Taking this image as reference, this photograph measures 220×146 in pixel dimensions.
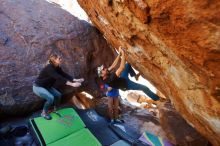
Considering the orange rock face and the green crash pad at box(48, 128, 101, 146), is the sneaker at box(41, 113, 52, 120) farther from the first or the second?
the orange rock face

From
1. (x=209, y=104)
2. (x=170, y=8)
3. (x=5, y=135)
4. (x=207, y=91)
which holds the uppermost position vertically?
(x=170, y=8)

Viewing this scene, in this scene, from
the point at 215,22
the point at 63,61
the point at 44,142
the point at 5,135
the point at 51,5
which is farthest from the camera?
the point at 51,5

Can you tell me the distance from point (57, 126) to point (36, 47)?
298 centimetres

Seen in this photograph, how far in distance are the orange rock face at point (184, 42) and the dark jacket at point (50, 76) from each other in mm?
1951

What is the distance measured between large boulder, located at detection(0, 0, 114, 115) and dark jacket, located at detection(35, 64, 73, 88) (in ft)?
3.79

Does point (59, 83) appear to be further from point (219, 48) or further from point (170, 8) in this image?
point (219, 48)

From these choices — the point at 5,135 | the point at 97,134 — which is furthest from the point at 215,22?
the point at 5,135

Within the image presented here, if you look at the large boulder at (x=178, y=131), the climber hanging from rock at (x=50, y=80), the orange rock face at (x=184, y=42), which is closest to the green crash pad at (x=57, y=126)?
the climber hanging from rock at (x=50, y=80)

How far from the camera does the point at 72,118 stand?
22.2 feet

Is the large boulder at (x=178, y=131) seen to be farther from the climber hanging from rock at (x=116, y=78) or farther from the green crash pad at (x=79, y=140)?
the green crash pad at (x=79, y=140)

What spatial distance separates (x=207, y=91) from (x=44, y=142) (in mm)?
3996

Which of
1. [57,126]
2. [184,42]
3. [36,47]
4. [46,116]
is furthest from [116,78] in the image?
[36,47]

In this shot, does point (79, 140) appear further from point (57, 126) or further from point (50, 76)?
point (50, 76)

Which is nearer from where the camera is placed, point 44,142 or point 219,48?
point 219,48
